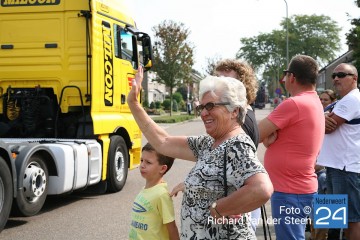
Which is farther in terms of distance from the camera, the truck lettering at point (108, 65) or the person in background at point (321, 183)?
the truck lettering at point (108, 65)

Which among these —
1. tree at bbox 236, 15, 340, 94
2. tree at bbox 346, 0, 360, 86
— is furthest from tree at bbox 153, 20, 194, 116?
tree at bbox 236, 15, 340, 94

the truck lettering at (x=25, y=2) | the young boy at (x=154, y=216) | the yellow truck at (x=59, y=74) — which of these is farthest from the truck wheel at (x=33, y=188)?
the young boy at (x=154, y=216)

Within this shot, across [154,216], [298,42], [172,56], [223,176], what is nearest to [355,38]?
[172,56]

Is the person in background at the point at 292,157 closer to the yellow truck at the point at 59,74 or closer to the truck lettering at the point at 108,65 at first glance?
the yellow truck at the point at 59,74

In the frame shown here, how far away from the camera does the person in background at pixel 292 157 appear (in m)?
3.86

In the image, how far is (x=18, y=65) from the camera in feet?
30.2

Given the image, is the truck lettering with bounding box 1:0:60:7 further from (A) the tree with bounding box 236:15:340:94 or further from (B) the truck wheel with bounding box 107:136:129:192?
(A) the tree with bounding box 236:15:340:94

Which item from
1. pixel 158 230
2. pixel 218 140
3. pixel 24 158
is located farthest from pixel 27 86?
pixel 218 140

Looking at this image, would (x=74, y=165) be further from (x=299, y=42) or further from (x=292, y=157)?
(x=299, y=42)

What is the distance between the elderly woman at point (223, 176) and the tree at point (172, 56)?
43362 millimetres

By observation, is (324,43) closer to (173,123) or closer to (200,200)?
(173,123)

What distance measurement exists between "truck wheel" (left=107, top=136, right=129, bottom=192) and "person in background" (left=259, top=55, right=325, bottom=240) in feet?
18.9

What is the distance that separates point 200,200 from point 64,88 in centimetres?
666

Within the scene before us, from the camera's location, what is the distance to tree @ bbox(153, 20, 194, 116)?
46469 millimetres
